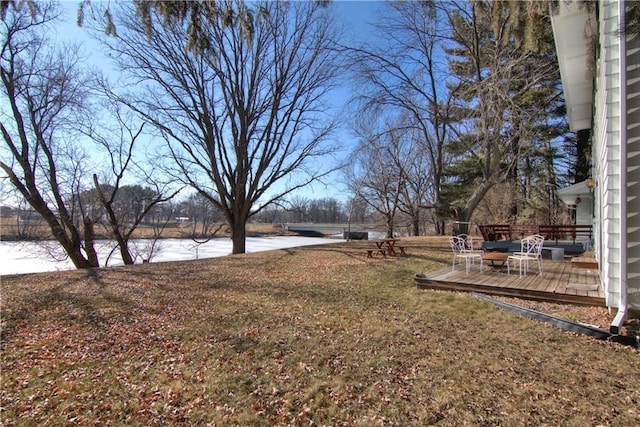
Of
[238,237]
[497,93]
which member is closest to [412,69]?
[497,93]

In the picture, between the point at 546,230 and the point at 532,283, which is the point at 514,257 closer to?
the point at 532,283

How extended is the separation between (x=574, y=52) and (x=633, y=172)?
3157 mm

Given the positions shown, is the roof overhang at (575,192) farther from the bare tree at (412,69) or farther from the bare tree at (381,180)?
the bare tree at (381,180)

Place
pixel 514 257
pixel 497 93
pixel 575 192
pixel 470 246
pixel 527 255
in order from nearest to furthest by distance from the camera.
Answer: pixel 514 257 → pixel 527 255 → pixel 470 246 → pixel 497 93 → pixel 575 192

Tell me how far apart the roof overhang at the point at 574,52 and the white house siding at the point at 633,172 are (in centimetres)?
104

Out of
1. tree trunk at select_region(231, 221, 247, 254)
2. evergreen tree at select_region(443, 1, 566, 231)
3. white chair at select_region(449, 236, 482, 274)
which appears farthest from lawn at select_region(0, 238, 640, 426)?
tree trunk at select_region(231, 221, 247, 254)

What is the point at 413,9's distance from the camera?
553 inches

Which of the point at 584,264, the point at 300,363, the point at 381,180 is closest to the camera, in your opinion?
the point at 300,363

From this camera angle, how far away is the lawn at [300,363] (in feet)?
8.79

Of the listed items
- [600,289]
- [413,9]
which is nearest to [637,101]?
[600,289]

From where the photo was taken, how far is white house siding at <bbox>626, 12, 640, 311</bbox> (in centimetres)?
377

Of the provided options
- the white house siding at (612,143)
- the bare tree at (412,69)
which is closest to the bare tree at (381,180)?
the bare tree at (412,69)

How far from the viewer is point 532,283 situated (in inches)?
229

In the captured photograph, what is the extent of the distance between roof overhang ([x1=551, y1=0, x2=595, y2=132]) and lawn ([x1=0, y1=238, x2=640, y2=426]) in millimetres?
4099
